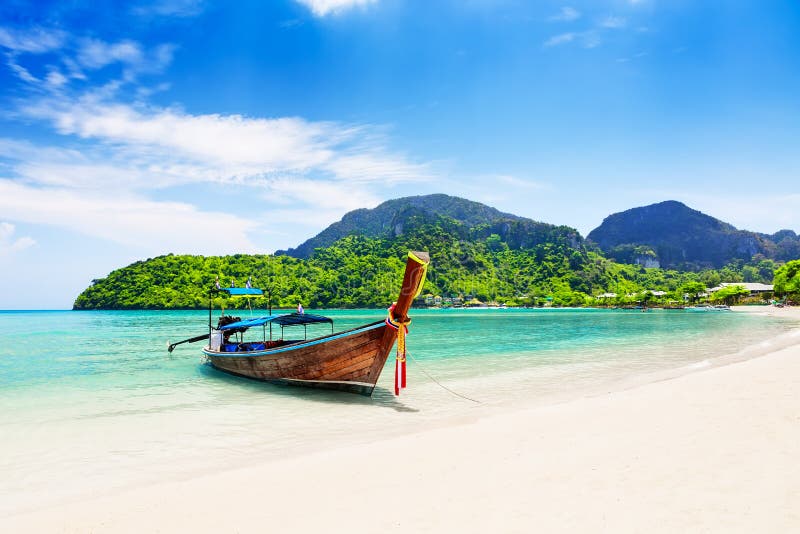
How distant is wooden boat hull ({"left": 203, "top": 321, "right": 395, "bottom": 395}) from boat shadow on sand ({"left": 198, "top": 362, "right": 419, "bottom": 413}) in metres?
0.18

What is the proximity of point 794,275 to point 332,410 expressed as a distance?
96005 mm

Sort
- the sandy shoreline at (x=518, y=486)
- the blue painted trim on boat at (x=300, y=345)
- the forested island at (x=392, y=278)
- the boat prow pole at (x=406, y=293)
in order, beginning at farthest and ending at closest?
1. the forested island at (x=392, y=278)
2. the blue painted trim on boat at (x=300, y=345)
3. the boat prow pole at (x=406, y=293)
4. the sandy shoreline at (x=518, y=486)

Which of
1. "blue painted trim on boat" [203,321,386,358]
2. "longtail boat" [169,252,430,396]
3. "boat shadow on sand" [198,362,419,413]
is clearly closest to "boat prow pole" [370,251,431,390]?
"longtail boat" [169,252,430,396]

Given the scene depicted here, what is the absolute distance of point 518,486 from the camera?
5.28 metres

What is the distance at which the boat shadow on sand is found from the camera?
12.0m

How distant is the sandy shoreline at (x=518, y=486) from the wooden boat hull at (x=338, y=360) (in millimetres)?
4042

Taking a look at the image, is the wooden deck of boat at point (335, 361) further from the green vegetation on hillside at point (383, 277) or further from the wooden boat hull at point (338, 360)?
the green vegetation on hillside at point (383, 277)

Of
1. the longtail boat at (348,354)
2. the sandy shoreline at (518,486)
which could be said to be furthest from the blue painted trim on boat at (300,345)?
the sandy shoreline at (518,486)

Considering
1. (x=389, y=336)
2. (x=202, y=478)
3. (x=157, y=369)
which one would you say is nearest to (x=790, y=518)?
(x=202, y=478)

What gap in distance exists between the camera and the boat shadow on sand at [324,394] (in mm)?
12016

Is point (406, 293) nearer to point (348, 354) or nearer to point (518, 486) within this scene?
point (348, 354)

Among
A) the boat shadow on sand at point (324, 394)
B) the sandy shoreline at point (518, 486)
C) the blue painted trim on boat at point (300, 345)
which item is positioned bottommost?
the boat shadow on sand at point (324, 394)

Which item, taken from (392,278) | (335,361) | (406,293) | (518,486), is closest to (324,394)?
(335,361)

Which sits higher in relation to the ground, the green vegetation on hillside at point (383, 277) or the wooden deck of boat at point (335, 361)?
the green vegetation on hillside at point (383, 277)
